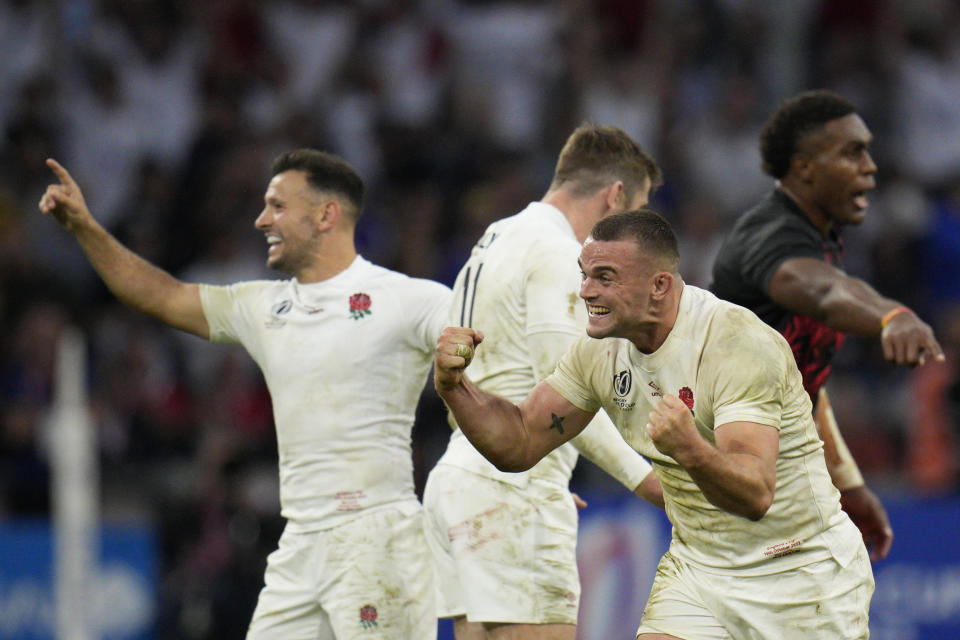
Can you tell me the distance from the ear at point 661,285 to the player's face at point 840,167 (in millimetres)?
1766

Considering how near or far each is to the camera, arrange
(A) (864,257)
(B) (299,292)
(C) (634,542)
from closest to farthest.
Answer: (B) (299,292) < (C) (634,542) < (A) (864,257)

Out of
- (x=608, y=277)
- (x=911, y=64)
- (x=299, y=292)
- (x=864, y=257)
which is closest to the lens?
(x=608, y=277)

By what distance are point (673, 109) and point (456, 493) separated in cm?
695

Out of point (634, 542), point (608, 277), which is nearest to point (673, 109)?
point (634, 542)

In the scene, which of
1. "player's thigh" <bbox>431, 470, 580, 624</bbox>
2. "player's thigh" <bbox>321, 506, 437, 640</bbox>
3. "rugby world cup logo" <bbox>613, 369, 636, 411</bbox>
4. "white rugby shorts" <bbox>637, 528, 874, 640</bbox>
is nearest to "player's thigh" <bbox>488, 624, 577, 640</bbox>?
"player's thigh" <bbox>431, 470, 580, 624</bbox>

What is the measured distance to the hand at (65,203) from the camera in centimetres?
611

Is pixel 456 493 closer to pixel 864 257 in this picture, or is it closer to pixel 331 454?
pixel 331 454

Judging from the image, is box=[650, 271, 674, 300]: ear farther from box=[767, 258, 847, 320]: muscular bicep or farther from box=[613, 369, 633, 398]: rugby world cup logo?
box=[767, 258, 847, 320]: muscular bicep

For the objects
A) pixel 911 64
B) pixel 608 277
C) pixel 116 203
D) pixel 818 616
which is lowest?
pixel 818 616

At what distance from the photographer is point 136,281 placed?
6.25m

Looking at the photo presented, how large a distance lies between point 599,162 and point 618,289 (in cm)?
136

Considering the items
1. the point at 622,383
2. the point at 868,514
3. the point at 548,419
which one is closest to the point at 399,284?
the point at 548,419

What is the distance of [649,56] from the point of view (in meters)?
12.2

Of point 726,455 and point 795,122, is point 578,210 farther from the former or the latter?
point 726,455
